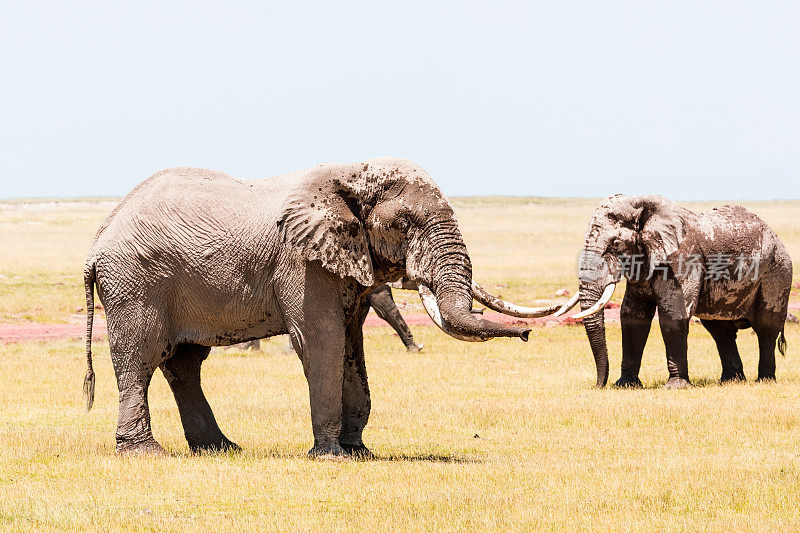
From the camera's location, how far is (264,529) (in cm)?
898

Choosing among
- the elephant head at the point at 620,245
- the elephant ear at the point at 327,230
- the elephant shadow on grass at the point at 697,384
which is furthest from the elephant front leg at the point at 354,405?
the elephant shadow on grass at the point at 697,384

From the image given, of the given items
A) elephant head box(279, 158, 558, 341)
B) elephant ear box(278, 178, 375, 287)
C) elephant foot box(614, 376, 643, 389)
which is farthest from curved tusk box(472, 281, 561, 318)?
elephant foot box(614, 376, 643, 389)

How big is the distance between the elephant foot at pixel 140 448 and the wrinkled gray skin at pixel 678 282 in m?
7.88

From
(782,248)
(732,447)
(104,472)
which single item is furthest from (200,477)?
(782,248)

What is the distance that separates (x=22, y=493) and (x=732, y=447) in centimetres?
788

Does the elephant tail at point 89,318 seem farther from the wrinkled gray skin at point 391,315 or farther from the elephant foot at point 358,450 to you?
the wrinkled gray skin at point 391,315

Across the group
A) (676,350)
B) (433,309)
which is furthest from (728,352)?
(433,309)

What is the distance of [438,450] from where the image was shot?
13.4 metres

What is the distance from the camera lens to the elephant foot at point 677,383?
19.2 m

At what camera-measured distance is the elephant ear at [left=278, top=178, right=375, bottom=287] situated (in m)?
11.7

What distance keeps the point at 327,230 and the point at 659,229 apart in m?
8.82

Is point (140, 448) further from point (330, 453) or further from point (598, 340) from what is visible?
point (598, 340)

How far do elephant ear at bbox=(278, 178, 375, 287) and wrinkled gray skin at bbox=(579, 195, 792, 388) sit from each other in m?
7.15

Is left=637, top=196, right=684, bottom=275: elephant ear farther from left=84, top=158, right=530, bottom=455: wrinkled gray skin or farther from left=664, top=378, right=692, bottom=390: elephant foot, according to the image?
left=84, top=158, right=530, bottom=455: wrinkled gray skin
